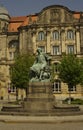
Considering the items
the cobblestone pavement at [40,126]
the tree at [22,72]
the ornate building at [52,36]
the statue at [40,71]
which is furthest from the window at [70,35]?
the cobblestone pavement at [40,126]

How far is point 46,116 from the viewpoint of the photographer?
17.5 m

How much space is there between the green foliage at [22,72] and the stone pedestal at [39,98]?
22.4 meters

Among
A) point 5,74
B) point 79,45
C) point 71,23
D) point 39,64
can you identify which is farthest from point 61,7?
point 39,64

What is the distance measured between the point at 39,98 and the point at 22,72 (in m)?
24.1

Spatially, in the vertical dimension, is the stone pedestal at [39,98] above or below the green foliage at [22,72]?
below

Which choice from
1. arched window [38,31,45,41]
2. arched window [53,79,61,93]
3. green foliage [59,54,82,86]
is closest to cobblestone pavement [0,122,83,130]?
green foliage [59,54,82,86]

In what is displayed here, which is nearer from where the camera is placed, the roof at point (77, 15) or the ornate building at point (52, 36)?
the ornate building at point (52, 36)

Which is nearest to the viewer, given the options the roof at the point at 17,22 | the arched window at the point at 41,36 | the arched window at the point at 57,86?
the arched window at the point at 57,86

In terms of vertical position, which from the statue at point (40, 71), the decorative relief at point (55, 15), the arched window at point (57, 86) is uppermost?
the decorative relief at point (55, 15)

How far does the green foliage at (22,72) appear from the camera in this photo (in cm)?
4366

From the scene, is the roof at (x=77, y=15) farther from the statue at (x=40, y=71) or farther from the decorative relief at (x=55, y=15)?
the statue at (x=40, y=71)

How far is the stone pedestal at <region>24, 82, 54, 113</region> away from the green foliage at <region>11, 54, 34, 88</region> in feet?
73.4

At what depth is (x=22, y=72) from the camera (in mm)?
44406

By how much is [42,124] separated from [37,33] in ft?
133
